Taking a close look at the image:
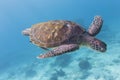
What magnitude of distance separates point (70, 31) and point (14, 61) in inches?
1516

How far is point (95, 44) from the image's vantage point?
796 cm

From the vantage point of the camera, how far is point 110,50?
33.5 meters

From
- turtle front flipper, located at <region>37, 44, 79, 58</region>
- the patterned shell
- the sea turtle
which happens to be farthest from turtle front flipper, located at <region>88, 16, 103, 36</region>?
turtle front flipper, located at <region>37, 44, 79, 58</region>

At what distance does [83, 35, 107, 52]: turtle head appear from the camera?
7.86 m

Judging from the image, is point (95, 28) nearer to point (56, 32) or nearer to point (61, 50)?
point (56, 32)

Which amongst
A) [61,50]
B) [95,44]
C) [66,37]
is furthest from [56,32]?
[95,44]

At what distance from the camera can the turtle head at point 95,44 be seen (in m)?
7.86

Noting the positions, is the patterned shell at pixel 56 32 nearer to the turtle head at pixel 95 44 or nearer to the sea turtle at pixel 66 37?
the sea turtle at pixel 66 37

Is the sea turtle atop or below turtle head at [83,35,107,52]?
atop

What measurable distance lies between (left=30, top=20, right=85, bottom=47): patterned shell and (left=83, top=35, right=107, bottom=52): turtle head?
39 cm

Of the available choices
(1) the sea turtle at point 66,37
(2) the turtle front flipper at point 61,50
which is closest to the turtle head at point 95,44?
(1) the sea turtle at point 66,37

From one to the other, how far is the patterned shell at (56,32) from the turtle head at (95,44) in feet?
1.28

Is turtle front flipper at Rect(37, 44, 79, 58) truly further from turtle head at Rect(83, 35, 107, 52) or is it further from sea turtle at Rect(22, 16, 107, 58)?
turtle head at Rect(83, 35, 107, 52)

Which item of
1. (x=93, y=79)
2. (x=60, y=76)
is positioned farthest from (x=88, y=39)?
(x=60, y=76)
